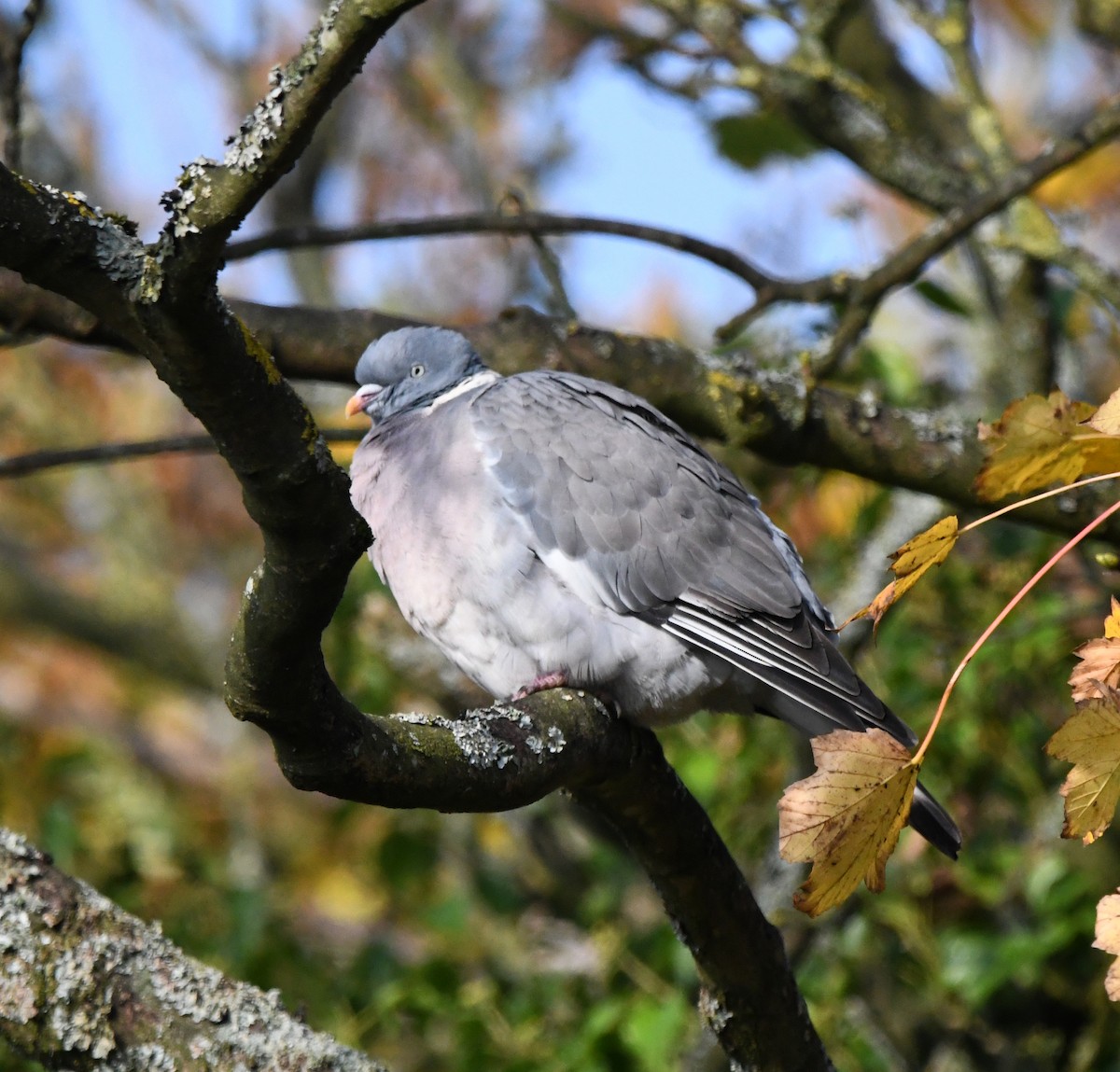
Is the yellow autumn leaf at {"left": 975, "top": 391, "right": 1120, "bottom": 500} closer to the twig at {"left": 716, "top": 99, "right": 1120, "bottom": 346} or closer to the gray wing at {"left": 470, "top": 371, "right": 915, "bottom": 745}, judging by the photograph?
the gray wing at {"left": 470, "top": 371, "right": 915, "bottom": 745}

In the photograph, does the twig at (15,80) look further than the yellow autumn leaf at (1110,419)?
Yes

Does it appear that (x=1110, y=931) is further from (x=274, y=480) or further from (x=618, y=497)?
(x=618, y=497)

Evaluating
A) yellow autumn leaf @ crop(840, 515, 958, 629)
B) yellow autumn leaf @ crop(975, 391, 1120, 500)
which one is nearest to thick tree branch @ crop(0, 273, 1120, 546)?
yellow autumn leaf @ crop(975, 391, 1120, 500)

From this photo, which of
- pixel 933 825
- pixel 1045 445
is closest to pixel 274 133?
pixel 1045 445

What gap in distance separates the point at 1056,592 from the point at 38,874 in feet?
10.1

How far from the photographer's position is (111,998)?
1948 millimetres

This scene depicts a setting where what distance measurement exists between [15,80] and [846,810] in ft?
7.46

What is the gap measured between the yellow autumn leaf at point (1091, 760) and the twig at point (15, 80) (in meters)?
2.28

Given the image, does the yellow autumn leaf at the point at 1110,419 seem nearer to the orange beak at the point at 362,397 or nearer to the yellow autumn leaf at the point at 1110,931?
the yellow autumn leaf at the point at 1110,931

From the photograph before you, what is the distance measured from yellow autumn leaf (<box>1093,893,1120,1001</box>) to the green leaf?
3334 mm

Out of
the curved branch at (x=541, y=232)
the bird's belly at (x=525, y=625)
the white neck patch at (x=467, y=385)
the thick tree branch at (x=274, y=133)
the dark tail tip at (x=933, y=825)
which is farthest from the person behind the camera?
the white neck patch at (x=467, y=385)

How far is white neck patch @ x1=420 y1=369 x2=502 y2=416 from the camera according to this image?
3.10 metres

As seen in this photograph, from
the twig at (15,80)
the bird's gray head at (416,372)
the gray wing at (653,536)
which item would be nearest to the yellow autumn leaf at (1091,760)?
the gray wing at (653,536)

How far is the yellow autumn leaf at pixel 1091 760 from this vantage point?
1372mm
